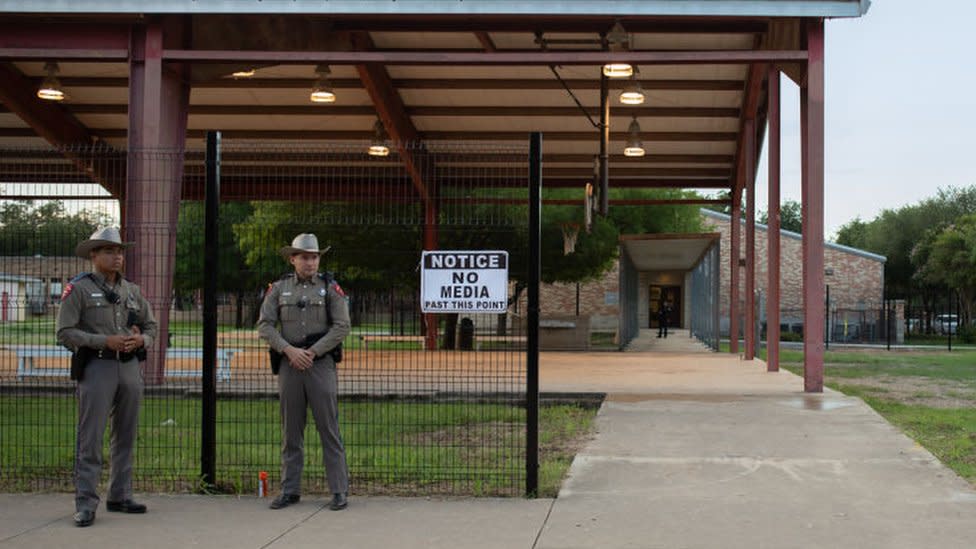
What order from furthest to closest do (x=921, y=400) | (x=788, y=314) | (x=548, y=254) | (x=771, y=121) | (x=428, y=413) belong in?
(x=788, y=314)
(x=548, y=254)
(x=771, y=121)
(x=921, y=400)
(x=428, y=413)

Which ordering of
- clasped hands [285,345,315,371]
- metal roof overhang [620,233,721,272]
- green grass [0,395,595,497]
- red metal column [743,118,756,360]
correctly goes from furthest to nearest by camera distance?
metal roof overhang [620,233,721,272], red metal column [743,118,756,360], green grass [0,395,595,497], clasped hands [285,345,315,371]

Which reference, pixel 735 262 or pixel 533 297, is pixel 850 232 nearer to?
pixel 735 262

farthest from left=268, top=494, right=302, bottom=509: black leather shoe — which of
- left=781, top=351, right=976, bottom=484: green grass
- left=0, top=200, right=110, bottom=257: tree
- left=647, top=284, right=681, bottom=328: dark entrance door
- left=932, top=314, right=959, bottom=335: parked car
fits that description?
left=932, top=314, right=959, bottom=335: parked car

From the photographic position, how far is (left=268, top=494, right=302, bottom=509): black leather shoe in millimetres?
7320

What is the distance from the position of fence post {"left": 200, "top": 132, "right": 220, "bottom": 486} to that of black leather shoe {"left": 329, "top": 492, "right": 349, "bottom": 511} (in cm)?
108

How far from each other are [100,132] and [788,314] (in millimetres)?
35508

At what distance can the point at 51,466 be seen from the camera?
8.48 metres

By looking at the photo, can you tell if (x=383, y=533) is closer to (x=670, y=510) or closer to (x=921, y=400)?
(x=670, y=510)

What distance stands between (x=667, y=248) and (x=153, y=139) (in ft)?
64.9

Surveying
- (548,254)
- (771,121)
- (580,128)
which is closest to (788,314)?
(548,254)

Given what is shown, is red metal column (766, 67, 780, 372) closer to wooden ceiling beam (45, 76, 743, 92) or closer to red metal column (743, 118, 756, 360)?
wooden ceiling beam (45, 76, 743, 92)

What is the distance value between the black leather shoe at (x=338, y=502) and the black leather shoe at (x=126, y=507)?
120 cm

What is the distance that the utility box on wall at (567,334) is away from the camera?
29953 mm

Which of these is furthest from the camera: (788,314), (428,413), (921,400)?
(788,314)
